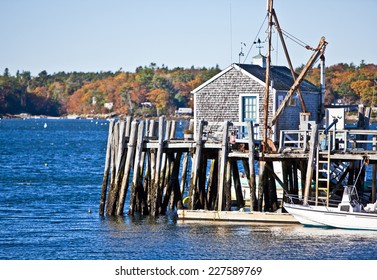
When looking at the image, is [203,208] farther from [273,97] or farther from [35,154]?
[35,154]

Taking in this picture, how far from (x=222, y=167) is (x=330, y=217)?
4145 mm

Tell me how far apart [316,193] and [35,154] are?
57546mm

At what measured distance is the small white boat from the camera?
33.9m

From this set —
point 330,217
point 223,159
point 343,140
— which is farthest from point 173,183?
point 330,217

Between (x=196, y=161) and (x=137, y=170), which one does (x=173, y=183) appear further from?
(x=196, y=161)

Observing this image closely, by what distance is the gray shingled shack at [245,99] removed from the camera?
3872 centimetres

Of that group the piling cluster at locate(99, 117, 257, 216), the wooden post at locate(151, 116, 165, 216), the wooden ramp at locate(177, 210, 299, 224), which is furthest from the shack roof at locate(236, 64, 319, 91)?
the wooden ramp at locate(177, 210, 299, 224)

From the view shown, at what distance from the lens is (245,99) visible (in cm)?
3909

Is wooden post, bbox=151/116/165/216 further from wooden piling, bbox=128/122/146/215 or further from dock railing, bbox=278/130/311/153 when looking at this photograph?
dock railing, bbox=278/130/311/153

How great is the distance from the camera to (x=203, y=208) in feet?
128

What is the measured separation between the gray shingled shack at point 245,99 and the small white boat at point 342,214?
4.09m

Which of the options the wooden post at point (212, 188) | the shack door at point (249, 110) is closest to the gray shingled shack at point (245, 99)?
the shack door at point (249, 110)

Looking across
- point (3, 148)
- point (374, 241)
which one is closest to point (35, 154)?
point (3, 148)

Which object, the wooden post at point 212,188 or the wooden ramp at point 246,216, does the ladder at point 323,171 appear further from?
the wooden post at point 212,188
